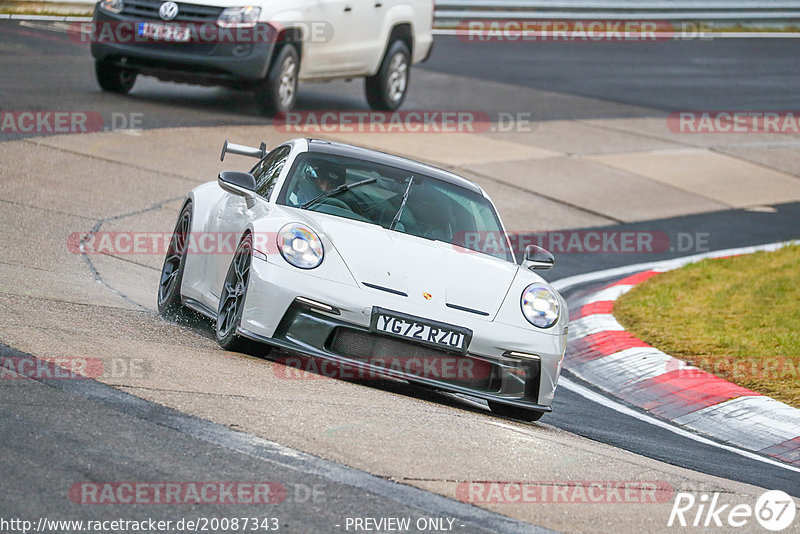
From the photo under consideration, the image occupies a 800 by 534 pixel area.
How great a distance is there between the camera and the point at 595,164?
1698 cm

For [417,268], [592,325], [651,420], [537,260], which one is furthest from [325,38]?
[417,268]

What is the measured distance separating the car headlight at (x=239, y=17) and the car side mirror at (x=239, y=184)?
7.81 meters

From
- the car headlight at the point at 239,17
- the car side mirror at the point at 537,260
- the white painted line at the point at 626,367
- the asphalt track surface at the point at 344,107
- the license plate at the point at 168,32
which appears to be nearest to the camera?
the asphalt track surface at the point at 344,107

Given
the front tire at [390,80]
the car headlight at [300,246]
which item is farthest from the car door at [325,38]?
the car headlight at [300,246]

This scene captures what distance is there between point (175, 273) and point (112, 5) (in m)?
7.95

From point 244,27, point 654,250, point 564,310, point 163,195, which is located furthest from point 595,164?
point 564,310

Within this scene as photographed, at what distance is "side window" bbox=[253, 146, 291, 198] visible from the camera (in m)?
7.70

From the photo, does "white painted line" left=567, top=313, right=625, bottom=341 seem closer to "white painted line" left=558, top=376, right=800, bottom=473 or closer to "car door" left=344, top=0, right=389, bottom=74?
"white painted line" left=558, top=376, right=800, bottom=473

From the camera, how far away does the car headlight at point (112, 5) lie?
15039 mm

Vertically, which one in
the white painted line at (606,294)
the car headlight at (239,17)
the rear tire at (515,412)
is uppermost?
the car headlight at (239,17)

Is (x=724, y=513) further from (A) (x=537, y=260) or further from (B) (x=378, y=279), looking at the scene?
(A) (x=537, y=260)

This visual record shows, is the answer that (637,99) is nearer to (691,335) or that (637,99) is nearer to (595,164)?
(595,164)

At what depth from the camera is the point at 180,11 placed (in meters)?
14.8

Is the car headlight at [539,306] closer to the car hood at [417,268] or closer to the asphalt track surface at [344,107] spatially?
the car hood at [417,268]
